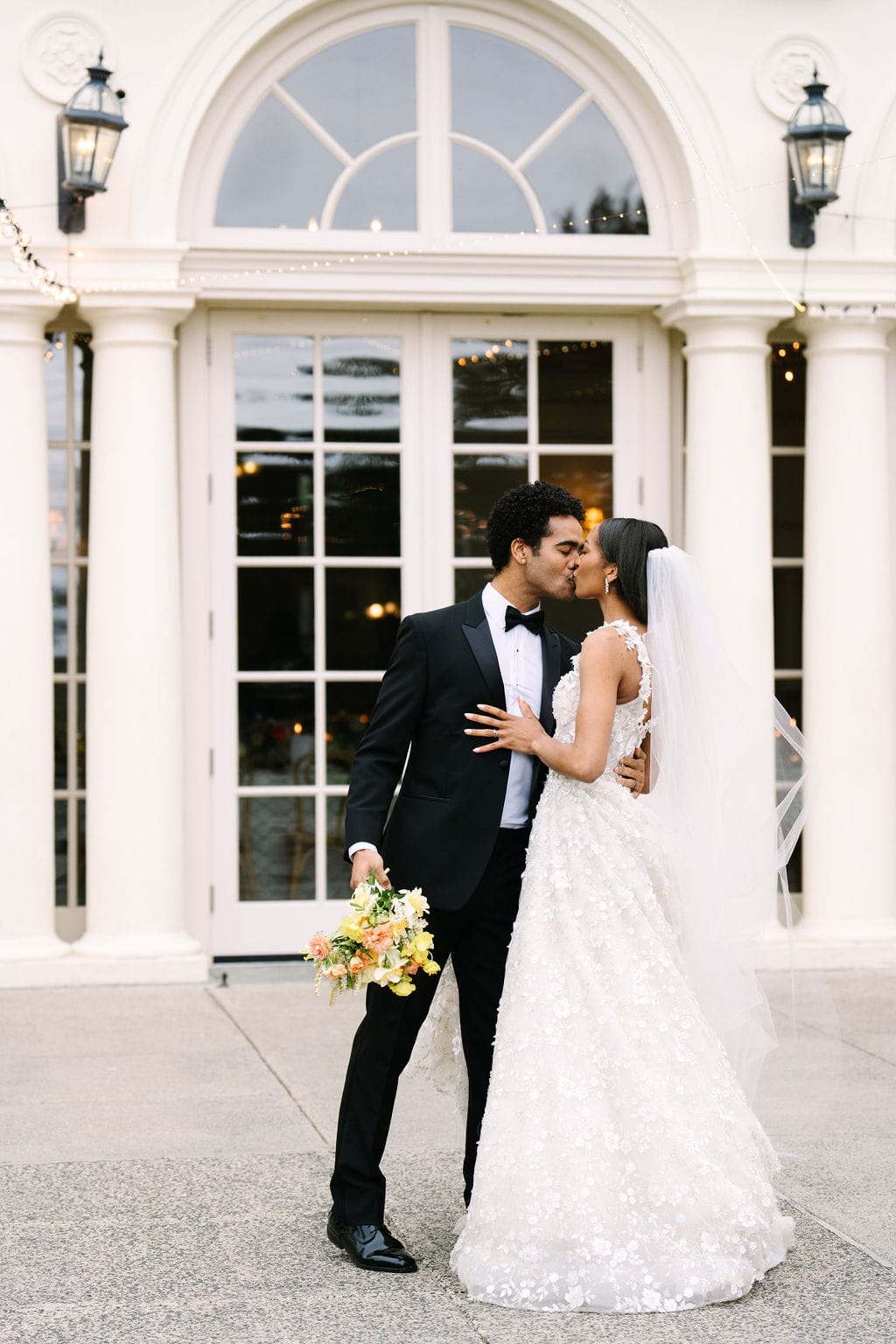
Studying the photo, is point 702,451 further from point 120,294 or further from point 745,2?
point 120,294

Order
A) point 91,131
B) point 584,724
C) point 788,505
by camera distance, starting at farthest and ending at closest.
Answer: point 788,505 < point 91,131 < point 584,724

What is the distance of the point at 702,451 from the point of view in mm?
7906

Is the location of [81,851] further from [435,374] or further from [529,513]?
[529,513]

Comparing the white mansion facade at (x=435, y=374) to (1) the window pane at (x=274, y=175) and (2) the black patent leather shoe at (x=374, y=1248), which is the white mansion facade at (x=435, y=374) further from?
(2) the black patent leather shoe at (x=374, y=1248)

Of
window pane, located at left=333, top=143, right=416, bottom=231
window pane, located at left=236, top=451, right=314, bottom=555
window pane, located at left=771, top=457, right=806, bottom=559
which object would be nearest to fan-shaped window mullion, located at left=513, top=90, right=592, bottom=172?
window pane, located at left=333, top=143, right=416, bottom=231

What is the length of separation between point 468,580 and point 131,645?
1.66 metres

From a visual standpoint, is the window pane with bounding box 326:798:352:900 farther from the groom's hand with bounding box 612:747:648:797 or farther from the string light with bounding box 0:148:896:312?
the groom's hand with bounding box 612:747:648:797

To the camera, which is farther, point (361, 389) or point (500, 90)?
point (361, 389)

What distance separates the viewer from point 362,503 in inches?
320

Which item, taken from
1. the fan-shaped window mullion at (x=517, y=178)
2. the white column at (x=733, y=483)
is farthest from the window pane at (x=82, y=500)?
the white column at (x=733, y=483)

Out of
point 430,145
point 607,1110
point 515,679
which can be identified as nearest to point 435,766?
point 515,679

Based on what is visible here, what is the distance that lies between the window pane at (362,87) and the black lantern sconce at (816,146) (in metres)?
1.76

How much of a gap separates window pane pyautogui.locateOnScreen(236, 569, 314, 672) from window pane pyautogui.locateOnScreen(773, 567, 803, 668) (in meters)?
2.31

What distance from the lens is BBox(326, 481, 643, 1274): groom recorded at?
4152 millimetres
